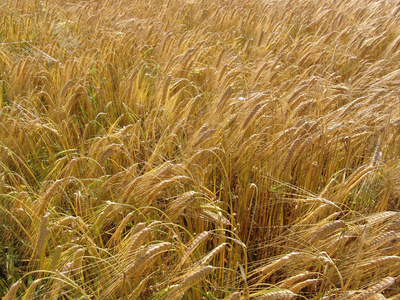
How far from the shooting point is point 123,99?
2.20m

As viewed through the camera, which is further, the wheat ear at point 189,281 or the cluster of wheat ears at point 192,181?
the cluster of wheat ears at point 192,181

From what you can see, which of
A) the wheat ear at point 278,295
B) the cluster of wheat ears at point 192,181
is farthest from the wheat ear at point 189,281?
the wheat ear at point 278,295

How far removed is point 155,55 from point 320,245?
6.91 feet

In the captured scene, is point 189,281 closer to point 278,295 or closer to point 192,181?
point 278,295

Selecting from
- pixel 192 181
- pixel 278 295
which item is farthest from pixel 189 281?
pixel 192 181

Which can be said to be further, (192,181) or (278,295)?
(192,181)

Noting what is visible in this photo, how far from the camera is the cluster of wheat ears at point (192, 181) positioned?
101cm

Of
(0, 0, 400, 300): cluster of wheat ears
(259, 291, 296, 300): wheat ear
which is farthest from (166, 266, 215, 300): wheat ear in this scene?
(259, 291, 296, 300): wheat ear

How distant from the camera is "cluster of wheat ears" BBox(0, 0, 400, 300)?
1.01m

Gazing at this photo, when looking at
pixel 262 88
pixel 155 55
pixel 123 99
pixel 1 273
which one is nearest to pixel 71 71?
pixel 123 99

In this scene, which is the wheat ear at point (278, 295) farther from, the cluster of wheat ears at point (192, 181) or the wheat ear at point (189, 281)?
the wheat ear at point (189, 281)

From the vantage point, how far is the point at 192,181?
1.25 meters

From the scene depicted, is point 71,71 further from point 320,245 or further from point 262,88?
point 320,245

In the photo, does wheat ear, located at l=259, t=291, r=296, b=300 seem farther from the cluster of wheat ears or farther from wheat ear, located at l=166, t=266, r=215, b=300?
wheat ear, located at l=166, t=266, r=215, b=300
